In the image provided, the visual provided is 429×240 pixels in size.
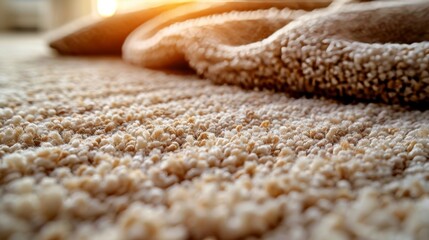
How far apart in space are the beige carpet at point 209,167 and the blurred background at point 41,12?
324 centimetres

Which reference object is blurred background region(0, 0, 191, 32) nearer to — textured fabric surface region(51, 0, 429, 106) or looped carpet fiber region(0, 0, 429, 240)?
textured fabric surface region(51, 0, 429, 106)

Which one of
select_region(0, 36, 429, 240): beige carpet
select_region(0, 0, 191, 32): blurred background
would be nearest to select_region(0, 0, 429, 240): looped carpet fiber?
select_region(0, 36, 429, 240): beige carpet

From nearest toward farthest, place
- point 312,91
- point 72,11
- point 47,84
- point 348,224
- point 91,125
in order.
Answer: point 348,224 < point 91,125 < point 312,91 < point 47,84 < point 72,11

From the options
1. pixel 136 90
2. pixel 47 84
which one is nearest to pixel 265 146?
pixel 136 90

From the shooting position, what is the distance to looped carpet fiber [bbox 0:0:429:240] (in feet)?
1.02

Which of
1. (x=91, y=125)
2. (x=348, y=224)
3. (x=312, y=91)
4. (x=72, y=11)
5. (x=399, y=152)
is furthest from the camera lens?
(x=72, y=11)

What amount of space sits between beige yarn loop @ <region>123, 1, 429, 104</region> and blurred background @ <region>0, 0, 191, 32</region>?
2.99 metres

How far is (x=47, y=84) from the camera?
34.4 inches

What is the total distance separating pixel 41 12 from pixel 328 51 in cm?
433

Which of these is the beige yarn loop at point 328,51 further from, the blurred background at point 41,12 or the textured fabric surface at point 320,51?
the blurred background at point 41,12

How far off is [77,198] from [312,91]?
53cm

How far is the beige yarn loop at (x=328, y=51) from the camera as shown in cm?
63

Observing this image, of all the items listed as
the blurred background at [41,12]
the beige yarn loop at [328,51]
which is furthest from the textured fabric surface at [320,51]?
the blurred background at [41,12]

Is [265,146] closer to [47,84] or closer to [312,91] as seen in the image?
[312,91]
